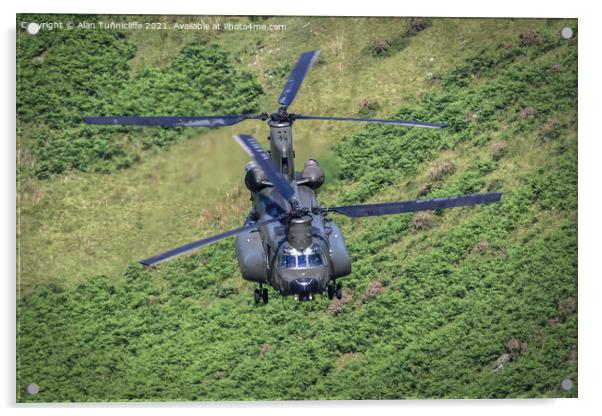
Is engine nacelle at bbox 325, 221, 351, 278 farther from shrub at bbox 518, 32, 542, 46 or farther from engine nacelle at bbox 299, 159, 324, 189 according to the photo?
shrub at bbox 518, 32, 542, 46

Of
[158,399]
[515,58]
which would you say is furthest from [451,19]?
[158,399]

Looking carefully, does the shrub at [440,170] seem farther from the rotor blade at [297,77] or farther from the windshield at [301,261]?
the windshield at [301,261]

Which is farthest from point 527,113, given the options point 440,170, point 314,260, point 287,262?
point 287,262

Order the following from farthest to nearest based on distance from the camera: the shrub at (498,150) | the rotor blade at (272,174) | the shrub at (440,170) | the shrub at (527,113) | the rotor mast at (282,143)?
the shrub at (440,170), the shrub at (498,150), the shrub at (527,113), the rotor mast at (282,143), the rotor blade at (272,174)

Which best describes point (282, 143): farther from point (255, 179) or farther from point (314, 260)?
point (314, 260)

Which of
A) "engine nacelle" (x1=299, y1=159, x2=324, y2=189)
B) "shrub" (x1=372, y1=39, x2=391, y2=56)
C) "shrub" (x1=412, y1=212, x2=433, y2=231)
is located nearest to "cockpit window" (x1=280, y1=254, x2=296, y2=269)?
"engine nacelle" (x1=299, y1=159, x2=324, y2=189)

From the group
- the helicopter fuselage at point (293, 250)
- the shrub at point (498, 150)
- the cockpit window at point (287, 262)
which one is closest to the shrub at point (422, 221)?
the shrub at point (498, 150)
